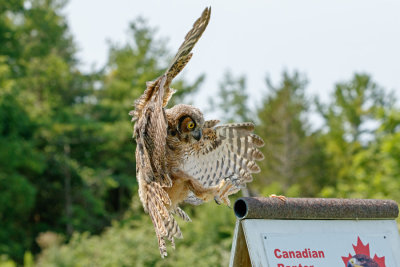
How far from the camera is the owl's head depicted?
3.36 m

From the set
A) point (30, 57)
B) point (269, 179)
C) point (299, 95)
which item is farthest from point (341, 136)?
point (30, 57)

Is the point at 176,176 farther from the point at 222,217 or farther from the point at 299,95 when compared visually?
the point at 299,95

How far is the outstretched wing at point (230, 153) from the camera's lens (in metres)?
3.83

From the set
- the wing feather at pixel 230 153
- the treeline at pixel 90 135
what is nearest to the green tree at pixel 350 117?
the treeline at pixel 90 135

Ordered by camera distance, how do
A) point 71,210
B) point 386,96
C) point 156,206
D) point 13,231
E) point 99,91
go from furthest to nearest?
1. point 386,96
2. point 99,91
3. point 71,210
4. point 13,231
5. point 156,206

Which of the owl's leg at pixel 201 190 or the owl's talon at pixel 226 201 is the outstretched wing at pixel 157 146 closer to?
the owl's leg at pixel 201 190

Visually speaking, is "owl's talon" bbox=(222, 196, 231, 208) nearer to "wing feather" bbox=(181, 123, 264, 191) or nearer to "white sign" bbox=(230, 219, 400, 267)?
"wing feather" bbox=(181, 123, 264, 191)

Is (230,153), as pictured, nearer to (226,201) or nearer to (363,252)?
(226,201)

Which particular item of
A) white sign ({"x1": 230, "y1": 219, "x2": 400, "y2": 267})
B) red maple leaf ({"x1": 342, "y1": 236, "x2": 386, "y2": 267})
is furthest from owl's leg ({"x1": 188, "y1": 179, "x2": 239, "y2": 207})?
red maple leaf ({"x1": 342, "y1": 236, "x2": 386, "y2": 267})

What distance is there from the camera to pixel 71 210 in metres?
24.2

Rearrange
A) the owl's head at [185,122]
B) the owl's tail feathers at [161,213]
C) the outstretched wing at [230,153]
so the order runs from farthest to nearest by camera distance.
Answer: the outstretched wing at [230,153], the owl's head at [185,122], the owl's tail feathers at [161,213]

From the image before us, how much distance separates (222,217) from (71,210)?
46.4 feet

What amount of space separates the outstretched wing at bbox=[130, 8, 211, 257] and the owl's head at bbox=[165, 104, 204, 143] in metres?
0.14

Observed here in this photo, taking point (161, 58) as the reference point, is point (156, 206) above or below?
below
